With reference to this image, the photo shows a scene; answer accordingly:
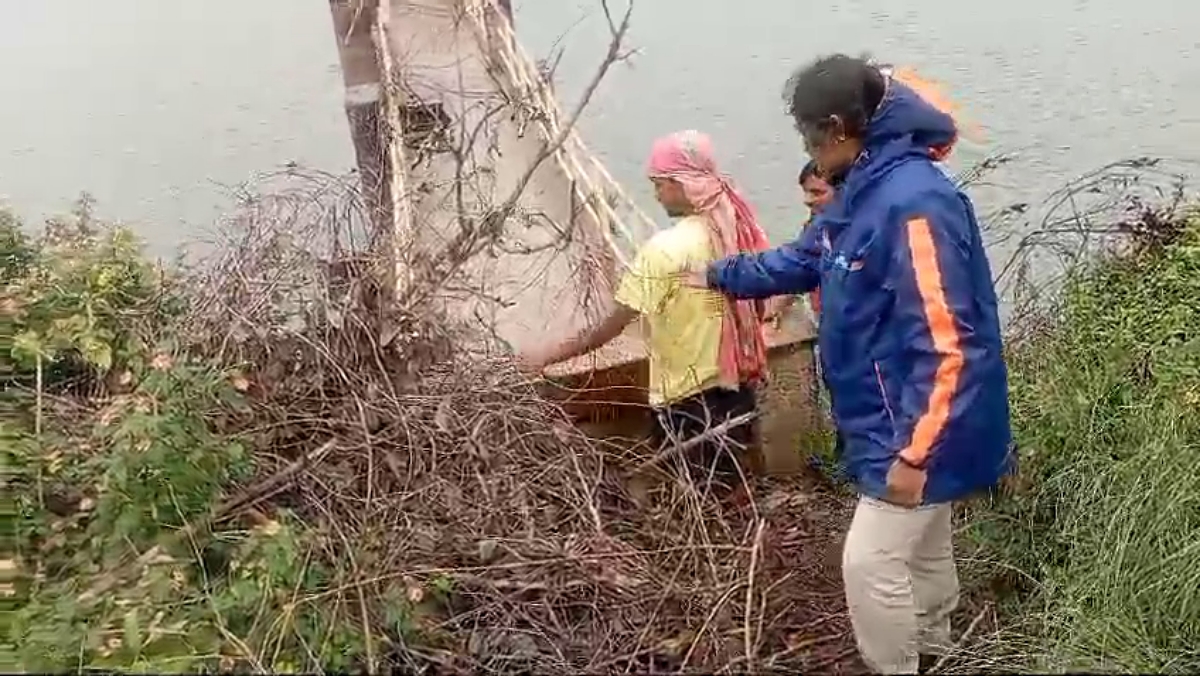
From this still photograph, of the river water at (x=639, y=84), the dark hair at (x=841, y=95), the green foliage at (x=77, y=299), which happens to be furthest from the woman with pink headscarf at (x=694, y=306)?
the river water at (x=639, y=84)

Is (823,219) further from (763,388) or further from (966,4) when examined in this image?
(966,4)

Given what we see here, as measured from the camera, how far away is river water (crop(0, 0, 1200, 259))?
845 cm

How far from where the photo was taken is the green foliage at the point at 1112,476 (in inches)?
113

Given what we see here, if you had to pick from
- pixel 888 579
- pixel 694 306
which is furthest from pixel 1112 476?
pixel 694 306

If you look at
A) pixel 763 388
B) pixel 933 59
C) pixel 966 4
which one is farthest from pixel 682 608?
pixel 966 4

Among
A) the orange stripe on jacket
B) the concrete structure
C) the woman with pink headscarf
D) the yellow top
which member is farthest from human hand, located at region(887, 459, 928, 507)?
the concrete structure

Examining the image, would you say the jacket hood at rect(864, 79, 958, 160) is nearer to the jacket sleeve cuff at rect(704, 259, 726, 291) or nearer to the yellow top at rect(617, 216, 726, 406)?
the jacket sleeve cuff at rect(704, 259, 726, 291)

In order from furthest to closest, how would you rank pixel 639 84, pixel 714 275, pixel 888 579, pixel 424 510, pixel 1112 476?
pixel 639 84, pixel 714 275, pixel 1112 476, pixel 424 510, pixel 888 579

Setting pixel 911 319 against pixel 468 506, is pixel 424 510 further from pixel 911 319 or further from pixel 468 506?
pixel 911 319

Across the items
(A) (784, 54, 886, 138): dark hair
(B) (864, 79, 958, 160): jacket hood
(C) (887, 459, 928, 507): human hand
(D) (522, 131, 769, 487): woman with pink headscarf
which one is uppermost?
(A) (784, 54, 886, 138): dark hair

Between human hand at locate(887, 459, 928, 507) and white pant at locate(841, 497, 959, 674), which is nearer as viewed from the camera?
human hand at locate(887, 459, 928, 507)

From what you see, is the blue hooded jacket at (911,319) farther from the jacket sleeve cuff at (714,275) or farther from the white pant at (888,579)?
the jacket sleeve cuff at (714,275)

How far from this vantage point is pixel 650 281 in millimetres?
3852

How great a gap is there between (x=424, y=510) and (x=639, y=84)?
6.92 meters
